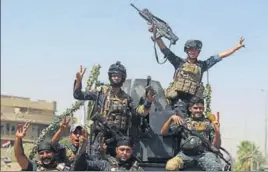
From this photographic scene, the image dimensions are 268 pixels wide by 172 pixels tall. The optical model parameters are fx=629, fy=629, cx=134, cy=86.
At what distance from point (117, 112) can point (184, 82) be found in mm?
1142

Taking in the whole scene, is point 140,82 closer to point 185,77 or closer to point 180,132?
point 185,77

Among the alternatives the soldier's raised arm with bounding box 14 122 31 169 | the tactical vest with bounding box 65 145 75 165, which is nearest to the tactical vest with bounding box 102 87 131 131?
the tactical vest with bounding box 65 145 75 165

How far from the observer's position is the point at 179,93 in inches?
339

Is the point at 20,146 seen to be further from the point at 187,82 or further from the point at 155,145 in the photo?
the point at 187,82

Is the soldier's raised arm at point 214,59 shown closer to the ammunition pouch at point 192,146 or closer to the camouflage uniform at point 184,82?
the camouflage uniform at point 184,82

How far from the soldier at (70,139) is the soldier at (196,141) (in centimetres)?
109

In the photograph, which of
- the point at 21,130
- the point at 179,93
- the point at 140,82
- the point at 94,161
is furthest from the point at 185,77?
the point at 21,130

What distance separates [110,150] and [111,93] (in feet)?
2.40

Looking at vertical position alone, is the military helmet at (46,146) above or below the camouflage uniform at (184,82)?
below

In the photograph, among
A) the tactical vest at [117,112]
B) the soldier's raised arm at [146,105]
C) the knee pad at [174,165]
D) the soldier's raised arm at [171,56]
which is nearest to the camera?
Answer: the knee pad at [174,165]

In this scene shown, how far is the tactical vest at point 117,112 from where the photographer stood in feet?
26.1

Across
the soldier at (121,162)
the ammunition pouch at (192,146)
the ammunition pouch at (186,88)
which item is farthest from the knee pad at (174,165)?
the ammunition pouch at (186,88)

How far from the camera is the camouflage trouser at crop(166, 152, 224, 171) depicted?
7.27m

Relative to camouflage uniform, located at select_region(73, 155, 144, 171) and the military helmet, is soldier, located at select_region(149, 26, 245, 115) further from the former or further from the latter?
the military helmet
